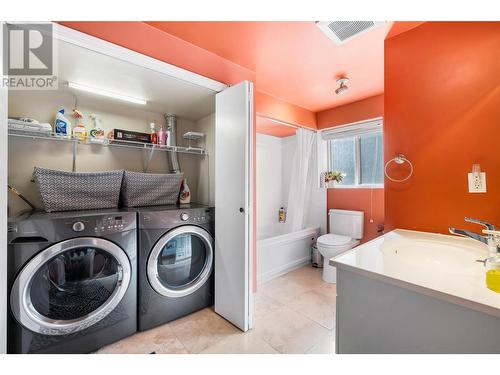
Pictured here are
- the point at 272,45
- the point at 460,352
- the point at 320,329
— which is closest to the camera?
the point at 460,352

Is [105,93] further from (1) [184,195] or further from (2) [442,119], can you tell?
(2) [442,119]

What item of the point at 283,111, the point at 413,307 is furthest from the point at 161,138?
the point at 413,307

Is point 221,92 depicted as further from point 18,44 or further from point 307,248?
point 307,248

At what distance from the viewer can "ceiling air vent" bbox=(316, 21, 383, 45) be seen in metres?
1.48

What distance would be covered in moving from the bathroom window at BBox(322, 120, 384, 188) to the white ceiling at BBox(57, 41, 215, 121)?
1956 mm

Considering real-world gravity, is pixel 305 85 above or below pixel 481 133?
above

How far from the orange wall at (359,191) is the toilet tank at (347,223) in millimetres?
126

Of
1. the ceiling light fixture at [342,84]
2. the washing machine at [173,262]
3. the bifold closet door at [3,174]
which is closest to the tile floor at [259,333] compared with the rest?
the washing machine at [173,262]

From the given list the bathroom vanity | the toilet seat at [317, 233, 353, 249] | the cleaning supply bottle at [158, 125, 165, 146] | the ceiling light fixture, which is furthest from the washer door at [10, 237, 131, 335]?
the ceiling light fixture

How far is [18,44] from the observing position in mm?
1289

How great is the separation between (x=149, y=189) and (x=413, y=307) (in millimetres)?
1942

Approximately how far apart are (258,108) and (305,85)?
61 cm

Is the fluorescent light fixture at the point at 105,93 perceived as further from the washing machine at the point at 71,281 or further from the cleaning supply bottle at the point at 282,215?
the cleaning supply bottle at the point at 282,215
